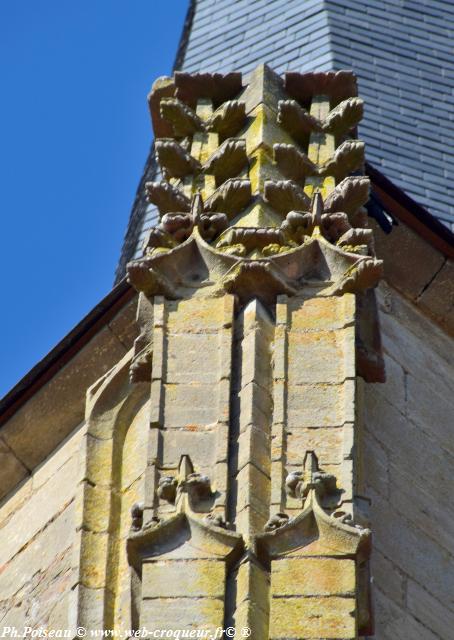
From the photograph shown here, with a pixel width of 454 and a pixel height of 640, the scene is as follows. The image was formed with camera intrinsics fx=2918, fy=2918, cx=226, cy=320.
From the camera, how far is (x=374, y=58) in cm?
1493

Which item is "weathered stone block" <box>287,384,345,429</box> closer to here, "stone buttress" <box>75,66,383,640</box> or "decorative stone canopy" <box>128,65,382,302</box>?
"stone buttress" <box>75,66,383,640</box>

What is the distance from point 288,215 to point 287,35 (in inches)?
208

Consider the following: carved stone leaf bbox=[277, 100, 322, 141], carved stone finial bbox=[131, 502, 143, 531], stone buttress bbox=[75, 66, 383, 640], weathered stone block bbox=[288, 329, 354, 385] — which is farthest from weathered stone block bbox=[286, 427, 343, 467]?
carved stone leaf bbox=[277, 100, 322, 141]

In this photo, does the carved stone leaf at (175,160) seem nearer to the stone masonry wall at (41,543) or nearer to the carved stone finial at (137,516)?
the stone masonry wall at (41,543)

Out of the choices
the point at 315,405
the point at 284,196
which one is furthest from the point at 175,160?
the point at 315,405

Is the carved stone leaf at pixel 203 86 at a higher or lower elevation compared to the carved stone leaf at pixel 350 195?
higher

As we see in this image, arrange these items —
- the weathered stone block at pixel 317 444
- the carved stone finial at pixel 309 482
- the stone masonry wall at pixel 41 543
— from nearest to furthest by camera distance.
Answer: the carved stone finial at pixel 309 482 → the weathered stone block at pixel 317 444 → the stone masonry wall at pixel 41 543

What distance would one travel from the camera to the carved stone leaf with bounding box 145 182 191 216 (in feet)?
33.4

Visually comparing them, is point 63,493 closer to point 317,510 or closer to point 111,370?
point 111,370

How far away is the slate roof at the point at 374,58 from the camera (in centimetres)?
1373

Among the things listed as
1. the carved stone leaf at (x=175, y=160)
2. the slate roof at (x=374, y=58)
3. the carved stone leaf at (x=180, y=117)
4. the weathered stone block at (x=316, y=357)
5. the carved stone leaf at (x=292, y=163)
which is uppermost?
the slate roof at (x=374, y=58)

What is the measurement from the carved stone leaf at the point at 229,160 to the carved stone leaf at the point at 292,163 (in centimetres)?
13

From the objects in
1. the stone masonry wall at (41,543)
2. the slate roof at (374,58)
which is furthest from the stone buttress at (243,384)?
the slate roof at (374,58)

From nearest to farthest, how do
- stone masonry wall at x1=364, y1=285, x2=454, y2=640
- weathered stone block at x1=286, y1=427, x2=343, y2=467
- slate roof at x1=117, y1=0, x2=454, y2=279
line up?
weathered stone block at x1=286, y1=427, x2=343, y2=467 < stone masonry wall at x1=364, y1=285, x2=454, y2=640 < slate roof at x1=117, y1=0, x2=454, y2=279
